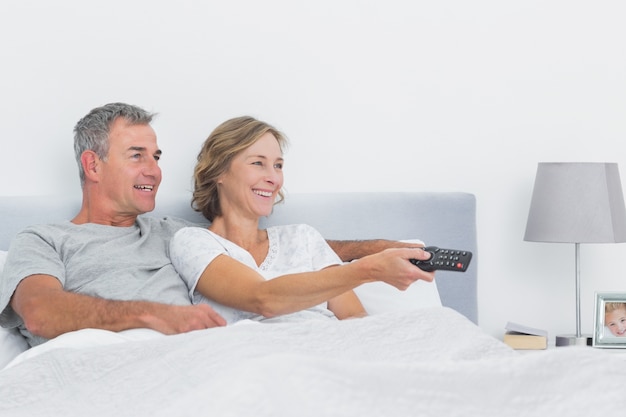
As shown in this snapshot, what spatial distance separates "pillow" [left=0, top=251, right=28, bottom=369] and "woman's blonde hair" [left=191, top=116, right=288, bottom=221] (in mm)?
628

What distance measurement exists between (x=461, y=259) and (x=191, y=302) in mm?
730

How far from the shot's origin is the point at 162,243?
8.93 ft

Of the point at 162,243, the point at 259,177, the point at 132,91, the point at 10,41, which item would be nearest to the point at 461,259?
the point at 259,177

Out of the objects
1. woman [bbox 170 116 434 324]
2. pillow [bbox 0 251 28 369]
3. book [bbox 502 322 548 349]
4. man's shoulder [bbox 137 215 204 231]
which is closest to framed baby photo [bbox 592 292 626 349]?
book [bbox 502 322 548 349]

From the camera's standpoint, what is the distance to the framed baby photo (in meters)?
3.18

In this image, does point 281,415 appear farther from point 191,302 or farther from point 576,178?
point 576,178

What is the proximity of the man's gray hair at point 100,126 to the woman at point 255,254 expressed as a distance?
0.72 feet

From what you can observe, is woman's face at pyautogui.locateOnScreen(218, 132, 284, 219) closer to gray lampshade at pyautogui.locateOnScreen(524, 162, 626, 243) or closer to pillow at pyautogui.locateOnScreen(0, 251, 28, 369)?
pillow at pyautogui.locateOnScreen(0, 251, 28, 369)

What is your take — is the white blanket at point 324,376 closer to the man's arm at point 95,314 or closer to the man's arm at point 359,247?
the man's arm at point 95,314

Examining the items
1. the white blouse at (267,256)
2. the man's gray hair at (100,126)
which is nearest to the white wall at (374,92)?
the man's gray hair at (100,126)

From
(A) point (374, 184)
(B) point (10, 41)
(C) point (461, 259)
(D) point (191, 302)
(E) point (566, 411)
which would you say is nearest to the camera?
(E) point (566, 411)

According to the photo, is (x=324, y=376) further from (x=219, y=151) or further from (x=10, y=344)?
(x=219, y=151)

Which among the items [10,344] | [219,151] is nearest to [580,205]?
[219,151]

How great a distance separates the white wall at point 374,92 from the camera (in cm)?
311
